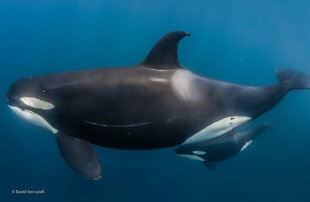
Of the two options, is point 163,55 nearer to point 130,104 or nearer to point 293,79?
point 130,104

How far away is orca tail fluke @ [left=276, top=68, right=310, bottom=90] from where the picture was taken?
5.78m

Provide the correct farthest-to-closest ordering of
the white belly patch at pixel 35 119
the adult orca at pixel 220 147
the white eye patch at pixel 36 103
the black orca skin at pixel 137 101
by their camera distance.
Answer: the adult orca at pixel 220 147 < the white belly patch at pixel 35 119 < the white eye patch at pixel 36 103 < the black orca skin at pixel 137 101

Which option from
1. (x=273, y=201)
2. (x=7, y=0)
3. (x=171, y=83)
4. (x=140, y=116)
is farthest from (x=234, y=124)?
Result: (x=7, y=0)

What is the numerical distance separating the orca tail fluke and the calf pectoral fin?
4645 mm

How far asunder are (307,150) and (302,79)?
8.87 metres

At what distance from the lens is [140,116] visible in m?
4.22

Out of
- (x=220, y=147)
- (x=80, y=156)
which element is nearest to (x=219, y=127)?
(x=220, y=147)

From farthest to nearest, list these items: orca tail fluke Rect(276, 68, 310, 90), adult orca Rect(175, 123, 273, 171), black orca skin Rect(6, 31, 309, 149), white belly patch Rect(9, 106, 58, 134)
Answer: adult orca Rect(175, 123, 273, 171), orca tail fluke Rect(276, 68, 310, 90), white belly patch Rect(9, 106, 58, 134), black orca skin Rect(6, 31, 309, 149)

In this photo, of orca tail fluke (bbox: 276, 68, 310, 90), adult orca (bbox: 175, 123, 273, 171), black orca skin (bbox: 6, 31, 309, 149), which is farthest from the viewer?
adult orca (bbox: 175, 123, 273, 171)

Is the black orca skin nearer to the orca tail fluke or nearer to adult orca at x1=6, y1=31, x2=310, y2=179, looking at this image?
adult orca at x1=6, y1=31, x2=310, y2=179

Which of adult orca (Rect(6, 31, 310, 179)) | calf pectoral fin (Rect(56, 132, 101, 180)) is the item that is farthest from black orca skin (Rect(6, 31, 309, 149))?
calf pectoral fin (Rect(56, 132, 101, 180))

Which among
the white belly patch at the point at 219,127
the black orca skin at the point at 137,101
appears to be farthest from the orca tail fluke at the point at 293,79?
the black orca skin at the point at 137,101

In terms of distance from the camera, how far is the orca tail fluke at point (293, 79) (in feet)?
19.0

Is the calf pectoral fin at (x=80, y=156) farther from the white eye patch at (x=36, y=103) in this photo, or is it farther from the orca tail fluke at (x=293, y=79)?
the orca tail fluke at (x=293, y=79)
